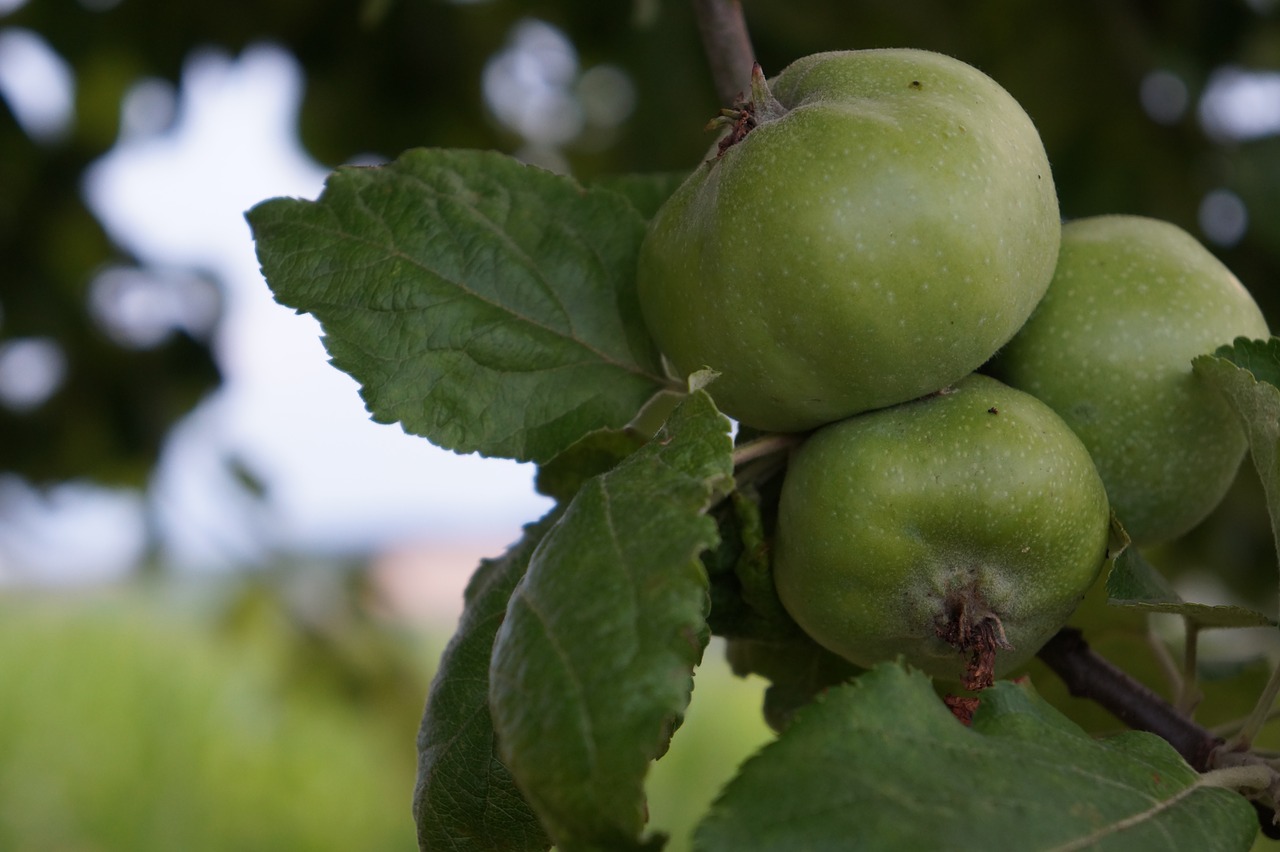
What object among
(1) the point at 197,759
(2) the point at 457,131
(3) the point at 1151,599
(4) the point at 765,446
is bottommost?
(3) the point at 1151,599

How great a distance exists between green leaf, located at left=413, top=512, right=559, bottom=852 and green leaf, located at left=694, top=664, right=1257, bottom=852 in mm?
324

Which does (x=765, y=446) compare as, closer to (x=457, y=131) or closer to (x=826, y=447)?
(x=826, y=447)

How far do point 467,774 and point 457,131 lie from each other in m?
2.11

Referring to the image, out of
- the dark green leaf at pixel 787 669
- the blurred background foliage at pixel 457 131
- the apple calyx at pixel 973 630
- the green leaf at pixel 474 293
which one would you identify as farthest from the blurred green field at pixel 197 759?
the apple calyx at pixel 973 630

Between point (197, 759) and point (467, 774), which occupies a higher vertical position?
point (197, 759)

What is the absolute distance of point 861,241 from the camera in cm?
94

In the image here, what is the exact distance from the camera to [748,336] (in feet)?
3.26

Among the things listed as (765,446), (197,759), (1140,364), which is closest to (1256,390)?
(1140,364)

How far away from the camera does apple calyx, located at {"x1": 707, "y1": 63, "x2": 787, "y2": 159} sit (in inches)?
40.7

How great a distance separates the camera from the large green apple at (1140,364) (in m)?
1.09

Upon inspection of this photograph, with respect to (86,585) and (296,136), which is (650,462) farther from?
(86,585)

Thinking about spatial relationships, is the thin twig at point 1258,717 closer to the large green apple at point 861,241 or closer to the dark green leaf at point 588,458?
the large green apple at point 861,241

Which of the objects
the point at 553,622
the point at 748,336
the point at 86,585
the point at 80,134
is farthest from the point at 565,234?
the point at 86,585

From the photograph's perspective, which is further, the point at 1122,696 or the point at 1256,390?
the point at 1122,696
